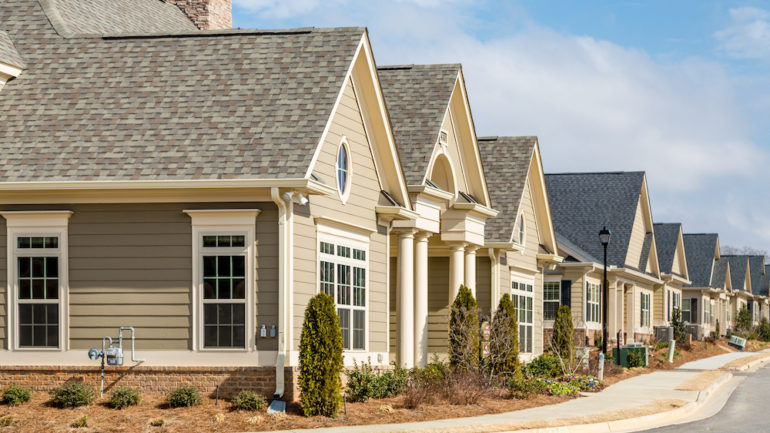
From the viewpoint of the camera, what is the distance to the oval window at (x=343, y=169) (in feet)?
72.6

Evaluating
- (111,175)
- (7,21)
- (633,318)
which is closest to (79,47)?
A: (7,21)

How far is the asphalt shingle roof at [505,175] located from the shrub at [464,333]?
541 cm

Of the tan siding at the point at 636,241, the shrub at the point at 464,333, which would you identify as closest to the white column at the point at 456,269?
the shrub at the point at 464,333

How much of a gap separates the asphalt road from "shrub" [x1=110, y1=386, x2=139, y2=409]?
8.94 meters

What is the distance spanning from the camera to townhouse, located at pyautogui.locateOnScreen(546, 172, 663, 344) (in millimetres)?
45438

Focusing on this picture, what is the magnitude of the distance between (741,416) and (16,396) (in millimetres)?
13834

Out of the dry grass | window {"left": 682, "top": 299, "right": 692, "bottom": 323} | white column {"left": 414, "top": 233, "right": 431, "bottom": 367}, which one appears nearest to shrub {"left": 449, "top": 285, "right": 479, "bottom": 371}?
white column {"left": 414, "top": 233, "right": 431, "bottom": 367}

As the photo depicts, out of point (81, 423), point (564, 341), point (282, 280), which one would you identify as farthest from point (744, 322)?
point (81, 423)

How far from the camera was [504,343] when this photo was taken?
27031mm

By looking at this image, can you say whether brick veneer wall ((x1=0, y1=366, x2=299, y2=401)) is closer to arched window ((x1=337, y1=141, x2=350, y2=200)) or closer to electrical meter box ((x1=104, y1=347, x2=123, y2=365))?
electrical meter box ((x1=104, y1=347, x2=123, y2=365))

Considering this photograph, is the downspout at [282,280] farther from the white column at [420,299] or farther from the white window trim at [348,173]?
the white column at [420,299]

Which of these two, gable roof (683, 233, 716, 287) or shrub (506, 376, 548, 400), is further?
gable roof (683, 233, 716, 287)

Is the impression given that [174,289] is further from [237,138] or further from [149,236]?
[237,138]

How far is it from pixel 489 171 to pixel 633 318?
22094 millimetres
